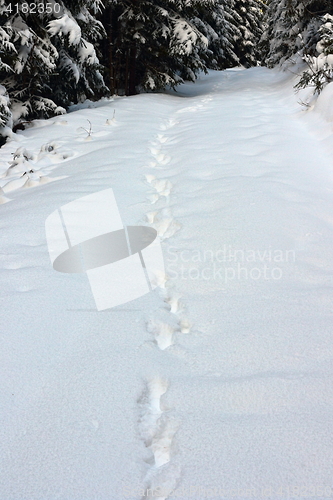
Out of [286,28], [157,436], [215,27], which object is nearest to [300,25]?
[286,28]

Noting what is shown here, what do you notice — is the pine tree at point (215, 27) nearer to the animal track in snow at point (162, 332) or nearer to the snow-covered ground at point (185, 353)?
the snow-covered ground at point (185, 353)

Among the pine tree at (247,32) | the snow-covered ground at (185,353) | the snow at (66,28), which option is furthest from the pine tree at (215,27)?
the snow-covered ground at (185,353)

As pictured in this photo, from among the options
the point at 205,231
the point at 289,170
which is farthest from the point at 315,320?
the point at 289,170

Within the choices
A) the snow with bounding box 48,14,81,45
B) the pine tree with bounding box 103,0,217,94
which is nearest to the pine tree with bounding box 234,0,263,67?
the pine tree with bounding box 103,0,217,94

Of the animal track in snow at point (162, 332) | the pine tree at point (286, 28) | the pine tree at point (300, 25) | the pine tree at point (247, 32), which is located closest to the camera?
the animal track in snow at point (162, 332)

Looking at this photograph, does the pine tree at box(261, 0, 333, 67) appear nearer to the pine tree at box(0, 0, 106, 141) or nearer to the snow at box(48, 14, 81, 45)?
the pine tree at box(0, 0, 106, 141)

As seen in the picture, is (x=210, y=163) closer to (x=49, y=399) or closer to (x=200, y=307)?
(x=200, y=307)

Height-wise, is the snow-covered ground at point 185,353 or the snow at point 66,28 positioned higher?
the snow at point 66,28

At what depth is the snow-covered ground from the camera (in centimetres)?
106

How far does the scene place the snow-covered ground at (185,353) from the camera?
1.06 meters

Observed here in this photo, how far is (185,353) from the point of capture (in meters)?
1.52

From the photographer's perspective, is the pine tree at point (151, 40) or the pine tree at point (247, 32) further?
the pine tree at point (247, 32)

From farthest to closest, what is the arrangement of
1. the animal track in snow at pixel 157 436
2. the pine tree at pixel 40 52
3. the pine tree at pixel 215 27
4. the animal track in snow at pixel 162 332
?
the pine tree at pixel 215 27 → the pine tree at pixel 40 52 → the animal track in snow at pixel 162 332 → the animal track in snow at pixel 157 436

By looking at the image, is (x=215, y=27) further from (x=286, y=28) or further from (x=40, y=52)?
(x=40, y=52)
